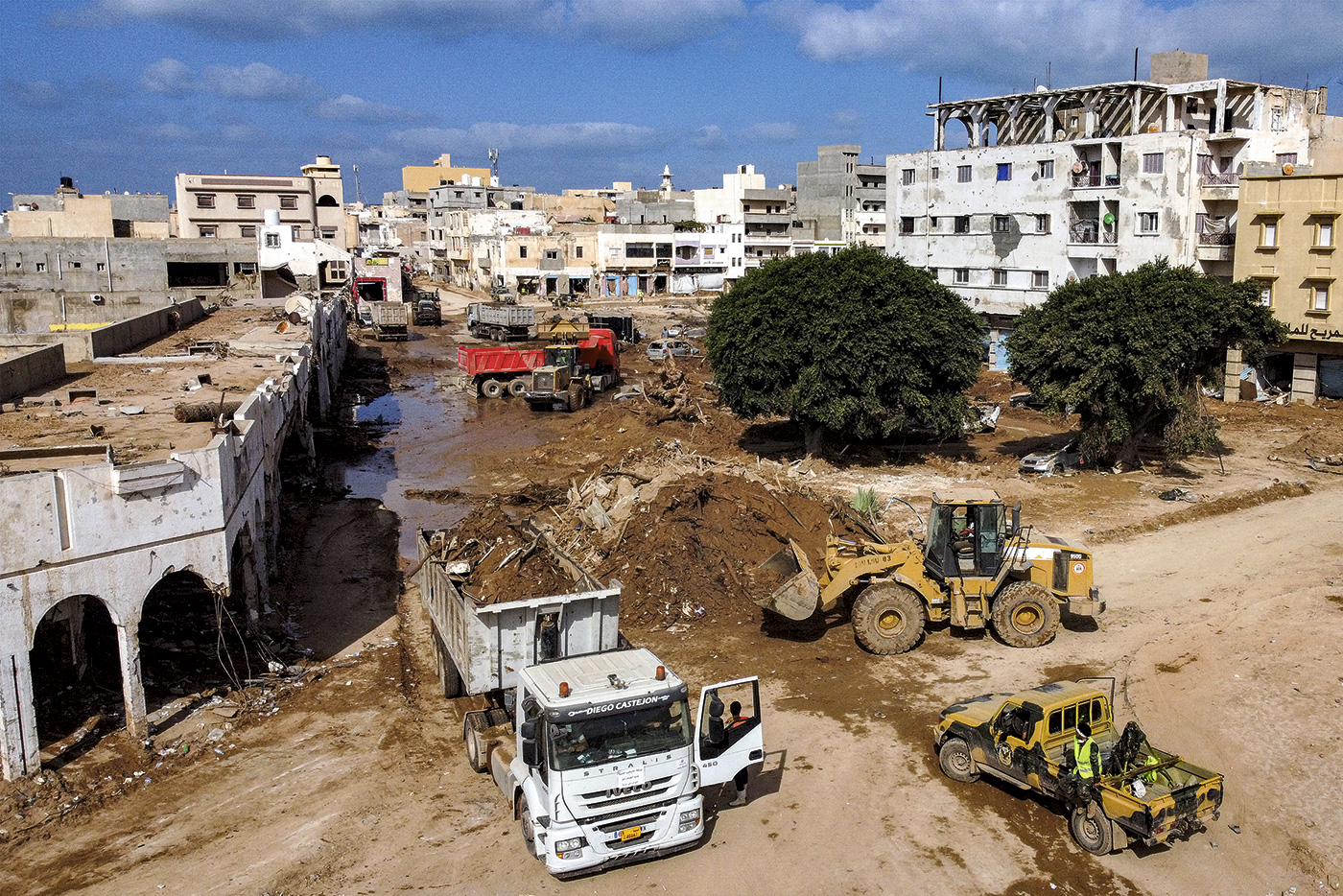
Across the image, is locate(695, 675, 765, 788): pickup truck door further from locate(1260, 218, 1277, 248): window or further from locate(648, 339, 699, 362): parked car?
A: locate(648, 339, 699, 362): parked car

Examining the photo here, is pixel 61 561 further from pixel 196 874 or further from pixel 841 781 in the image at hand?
pixel 841 781

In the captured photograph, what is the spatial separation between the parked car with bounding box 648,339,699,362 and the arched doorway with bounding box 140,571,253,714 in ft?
110

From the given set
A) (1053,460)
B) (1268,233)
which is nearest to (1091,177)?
(1268,233)

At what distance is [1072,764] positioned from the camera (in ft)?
34.1

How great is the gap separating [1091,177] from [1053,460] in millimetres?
20042

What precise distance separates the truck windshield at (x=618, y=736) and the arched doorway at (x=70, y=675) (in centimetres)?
710

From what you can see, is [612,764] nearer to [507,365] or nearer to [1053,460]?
[1053,460]

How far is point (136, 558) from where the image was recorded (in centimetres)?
1277

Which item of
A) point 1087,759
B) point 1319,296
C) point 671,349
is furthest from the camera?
point 671,349

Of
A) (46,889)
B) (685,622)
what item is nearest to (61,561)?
(46,889)

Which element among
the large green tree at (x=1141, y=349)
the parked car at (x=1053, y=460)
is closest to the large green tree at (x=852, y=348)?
the parked car at (x=1053, y=460)

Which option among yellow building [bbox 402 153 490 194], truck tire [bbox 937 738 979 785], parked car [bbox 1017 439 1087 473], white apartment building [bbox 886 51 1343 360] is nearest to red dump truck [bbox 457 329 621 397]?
white apartment building [bbox 886 51 1343 360]

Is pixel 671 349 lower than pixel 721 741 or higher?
higher

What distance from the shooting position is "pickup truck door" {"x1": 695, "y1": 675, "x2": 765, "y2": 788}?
991cm
